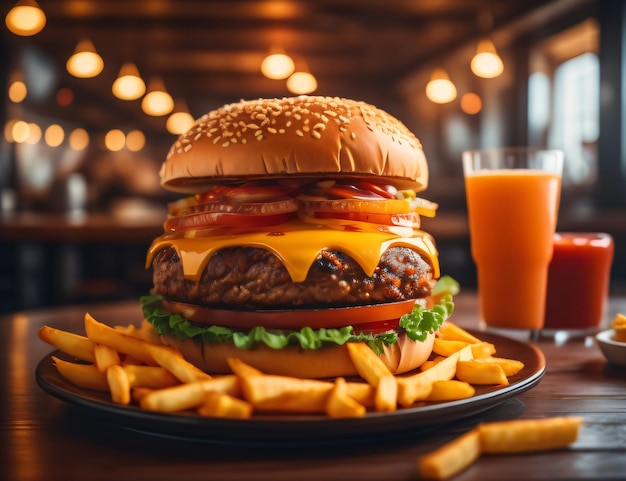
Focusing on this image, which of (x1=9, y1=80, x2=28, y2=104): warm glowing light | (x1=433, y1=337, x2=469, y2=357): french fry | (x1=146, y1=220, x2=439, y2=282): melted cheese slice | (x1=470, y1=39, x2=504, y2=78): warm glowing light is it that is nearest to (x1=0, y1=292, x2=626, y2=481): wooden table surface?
(x1=433, y1=337, x2=469, y2=357): french fry

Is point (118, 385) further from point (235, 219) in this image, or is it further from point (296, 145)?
point (296, 145)

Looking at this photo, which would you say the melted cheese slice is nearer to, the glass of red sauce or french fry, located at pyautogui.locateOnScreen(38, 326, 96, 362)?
french fry, located at pyautogui.locateOnScreen(38, 326, 96, 362)

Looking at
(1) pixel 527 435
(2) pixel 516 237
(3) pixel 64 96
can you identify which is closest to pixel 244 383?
(1) pixel 527 435

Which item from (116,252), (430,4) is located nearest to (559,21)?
(430,4)

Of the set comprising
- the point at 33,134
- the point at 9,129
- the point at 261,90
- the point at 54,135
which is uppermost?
the point at 261,90

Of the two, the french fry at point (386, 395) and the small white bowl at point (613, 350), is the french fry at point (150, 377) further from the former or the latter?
the small white bowl at point (613, 350)

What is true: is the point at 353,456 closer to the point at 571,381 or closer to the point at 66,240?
the point at 571,381

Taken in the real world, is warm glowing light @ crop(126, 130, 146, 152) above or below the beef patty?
above
